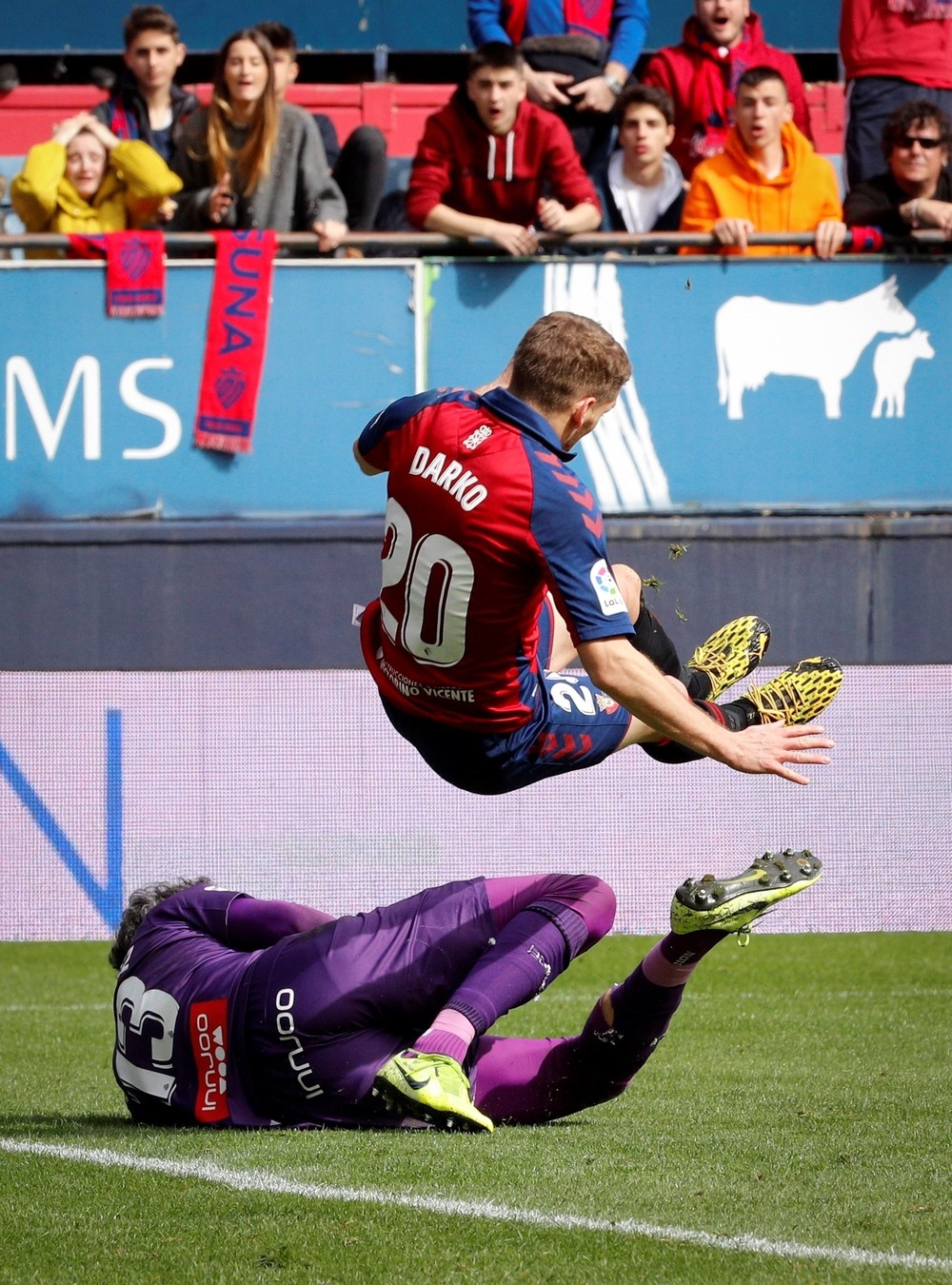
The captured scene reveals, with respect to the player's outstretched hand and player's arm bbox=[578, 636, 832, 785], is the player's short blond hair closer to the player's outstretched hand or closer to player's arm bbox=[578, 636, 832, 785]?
player's arm bbox=[578, 636, 832, 785]

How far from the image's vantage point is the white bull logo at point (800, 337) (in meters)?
9.41

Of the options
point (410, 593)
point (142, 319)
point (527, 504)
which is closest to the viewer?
point (527, 504)

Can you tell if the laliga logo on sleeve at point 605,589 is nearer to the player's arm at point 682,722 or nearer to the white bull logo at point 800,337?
the player's arm at point 682,722

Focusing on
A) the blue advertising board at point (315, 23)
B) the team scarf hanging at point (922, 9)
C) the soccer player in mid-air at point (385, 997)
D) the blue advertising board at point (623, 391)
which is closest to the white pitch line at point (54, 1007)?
the soccer player in mid-air at point (385, 997)

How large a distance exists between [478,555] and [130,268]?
18.0 feet

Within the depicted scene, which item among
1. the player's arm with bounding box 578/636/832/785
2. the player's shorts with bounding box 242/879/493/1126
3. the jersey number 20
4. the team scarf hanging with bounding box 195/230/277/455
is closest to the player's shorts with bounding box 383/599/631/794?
the jersey number 20

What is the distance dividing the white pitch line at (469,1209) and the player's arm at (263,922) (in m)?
0.76

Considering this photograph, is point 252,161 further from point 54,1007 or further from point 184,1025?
point 184,1025

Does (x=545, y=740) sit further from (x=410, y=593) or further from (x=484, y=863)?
(x=484, y=863)

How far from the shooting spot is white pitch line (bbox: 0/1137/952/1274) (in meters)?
3.22

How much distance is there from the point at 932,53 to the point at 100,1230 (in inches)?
337

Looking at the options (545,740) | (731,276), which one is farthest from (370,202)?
(545,740)

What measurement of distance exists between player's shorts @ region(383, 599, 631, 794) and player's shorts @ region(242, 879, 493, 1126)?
428 mm

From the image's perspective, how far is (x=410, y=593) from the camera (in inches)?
185
